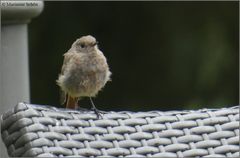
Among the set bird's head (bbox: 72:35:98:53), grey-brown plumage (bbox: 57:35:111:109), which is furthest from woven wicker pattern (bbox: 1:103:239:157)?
bird's head (bbox: 72:35:98:53)

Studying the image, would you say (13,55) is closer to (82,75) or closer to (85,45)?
(82,75)

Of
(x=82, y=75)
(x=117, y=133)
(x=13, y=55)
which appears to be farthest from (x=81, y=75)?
(x=117, y=133)

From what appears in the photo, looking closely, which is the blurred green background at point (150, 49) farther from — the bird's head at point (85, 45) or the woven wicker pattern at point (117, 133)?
the woven wicker pattern at point (117, 133)

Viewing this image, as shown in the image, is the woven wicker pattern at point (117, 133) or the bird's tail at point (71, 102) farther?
the bird's tail at point (71, 102)

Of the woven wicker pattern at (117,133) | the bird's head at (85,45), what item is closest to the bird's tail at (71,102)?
the bird's head at (85,45)

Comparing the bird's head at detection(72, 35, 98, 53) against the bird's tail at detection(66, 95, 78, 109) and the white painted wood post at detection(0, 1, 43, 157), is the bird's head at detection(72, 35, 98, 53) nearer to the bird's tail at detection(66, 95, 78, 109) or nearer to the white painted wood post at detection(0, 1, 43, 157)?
the bird's tail at detection(66, 95, 78, 109)

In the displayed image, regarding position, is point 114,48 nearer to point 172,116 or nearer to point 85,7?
point 85,7
